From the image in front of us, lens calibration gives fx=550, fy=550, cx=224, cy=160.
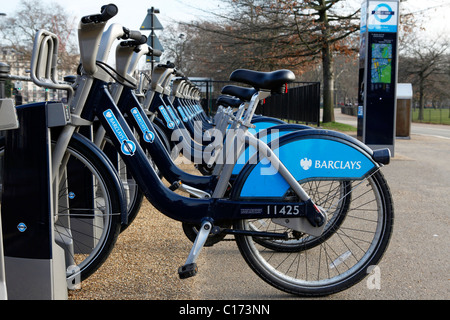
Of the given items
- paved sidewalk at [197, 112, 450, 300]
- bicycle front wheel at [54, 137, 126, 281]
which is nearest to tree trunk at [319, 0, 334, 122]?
paved sidewalk at [197, 112, 450, 300]

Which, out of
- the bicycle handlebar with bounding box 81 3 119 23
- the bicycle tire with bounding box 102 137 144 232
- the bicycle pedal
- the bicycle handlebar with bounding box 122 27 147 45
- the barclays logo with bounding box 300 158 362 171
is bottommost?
the bicycle pedal

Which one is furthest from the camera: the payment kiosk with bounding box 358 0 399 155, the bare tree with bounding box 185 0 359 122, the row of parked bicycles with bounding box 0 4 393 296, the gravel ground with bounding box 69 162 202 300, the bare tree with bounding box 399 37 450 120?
the bare tree with bounding box 399 37 450 120

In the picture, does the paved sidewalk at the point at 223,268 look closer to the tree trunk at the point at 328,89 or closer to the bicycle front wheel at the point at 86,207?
the bicycle front wheel at the point at 86,207

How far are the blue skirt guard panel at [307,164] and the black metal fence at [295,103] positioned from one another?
1142 cm

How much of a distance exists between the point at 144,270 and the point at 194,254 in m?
0.77

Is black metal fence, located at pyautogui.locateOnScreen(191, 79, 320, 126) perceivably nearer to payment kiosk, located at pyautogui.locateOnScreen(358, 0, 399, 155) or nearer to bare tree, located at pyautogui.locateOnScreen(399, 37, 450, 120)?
payment kiosk, located at pyautogui.locateOnScreen(358, 0, 399, 155)

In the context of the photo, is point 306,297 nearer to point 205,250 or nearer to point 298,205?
point 298,205

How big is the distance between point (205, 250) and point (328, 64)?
1733cm

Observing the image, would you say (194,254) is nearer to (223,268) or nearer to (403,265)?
(223,268)

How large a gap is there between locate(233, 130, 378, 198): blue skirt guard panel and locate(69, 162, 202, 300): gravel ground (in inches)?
29.1

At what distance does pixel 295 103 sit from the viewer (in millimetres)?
17281

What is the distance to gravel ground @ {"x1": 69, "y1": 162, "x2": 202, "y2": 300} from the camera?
3.11 m

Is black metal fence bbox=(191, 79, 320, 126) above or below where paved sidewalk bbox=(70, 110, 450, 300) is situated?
above

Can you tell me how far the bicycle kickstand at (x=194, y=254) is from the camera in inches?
112
